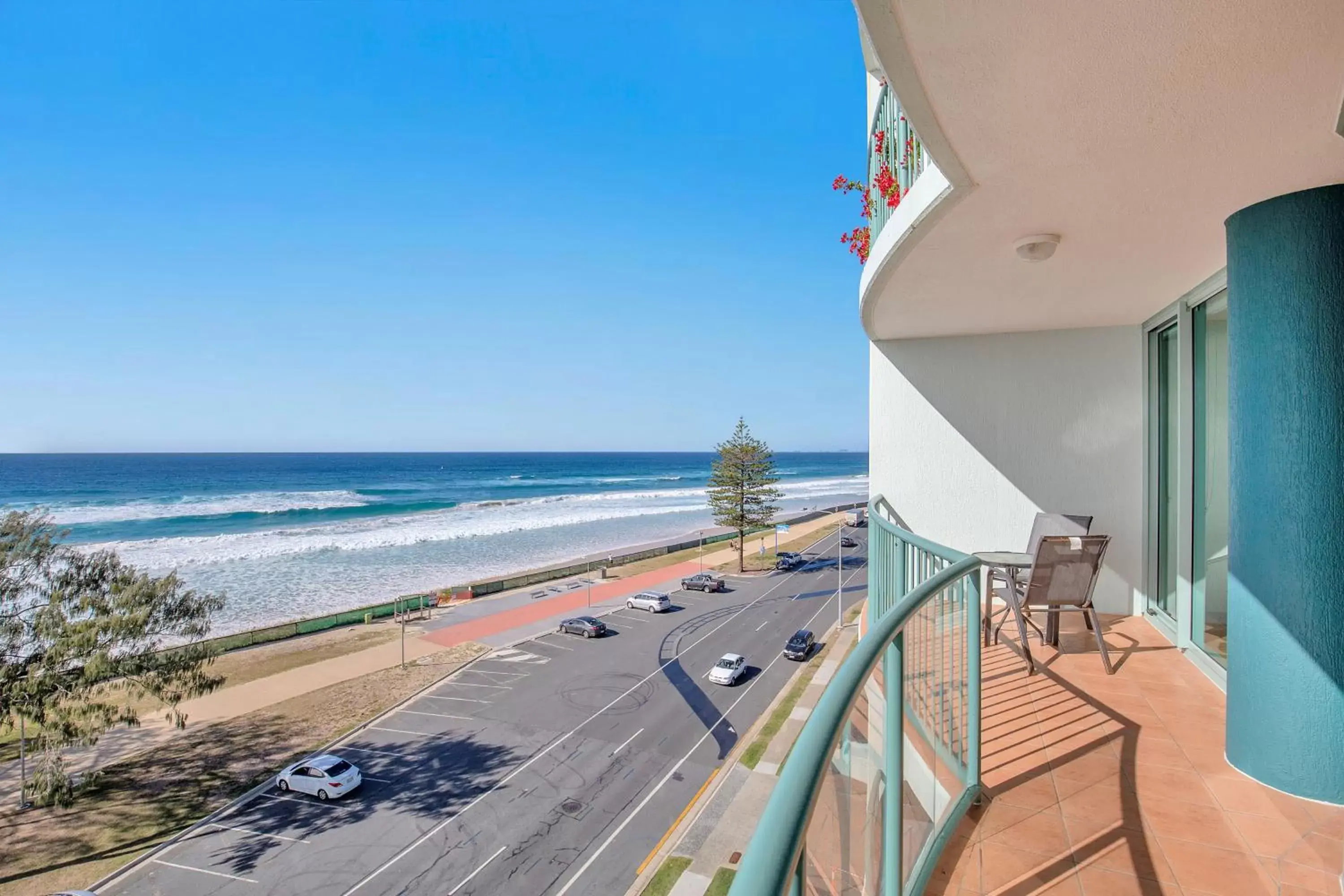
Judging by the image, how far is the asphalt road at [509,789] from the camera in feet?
27.5

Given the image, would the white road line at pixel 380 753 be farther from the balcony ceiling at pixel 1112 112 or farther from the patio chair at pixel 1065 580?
the balcony ceiling at pixel 1112 112

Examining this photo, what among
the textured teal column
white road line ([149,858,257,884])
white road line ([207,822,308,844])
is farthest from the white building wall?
white road line ([207,822,308,844])

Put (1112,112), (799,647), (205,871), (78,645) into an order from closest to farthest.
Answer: (1112,112) < (205,871) < (78,645) < (799,647)

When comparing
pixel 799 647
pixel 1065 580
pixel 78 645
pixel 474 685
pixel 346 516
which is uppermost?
pixel 1065 580

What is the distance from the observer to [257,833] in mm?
Result: 9570

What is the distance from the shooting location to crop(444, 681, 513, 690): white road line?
14664 millimetres

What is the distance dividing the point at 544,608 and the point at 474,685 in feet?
19.9

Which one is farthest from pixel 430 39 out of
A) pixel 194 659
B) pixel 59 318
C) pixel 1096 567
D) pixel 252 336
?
pixel 252 336

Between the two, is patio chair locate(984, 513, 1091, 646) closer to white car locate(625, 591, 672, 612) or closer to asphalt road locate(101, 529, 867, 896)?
asphalt road locate(101, 529, 867, 896)

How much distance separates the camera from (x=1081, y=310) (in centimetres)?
478

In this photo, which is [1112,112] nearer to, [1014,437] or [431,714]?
[1014,437]

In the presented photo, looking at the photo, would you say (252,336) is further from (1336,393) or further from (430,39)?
(1336,393)

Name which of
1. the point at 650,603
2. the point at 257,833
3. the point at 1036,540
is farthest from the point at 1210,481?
the point at 650,603

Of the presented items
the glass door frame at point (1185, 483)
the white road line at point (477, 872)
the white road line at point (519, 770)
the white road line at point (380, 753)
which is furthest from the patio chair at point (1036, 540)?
the white road line at point (380, 753)
